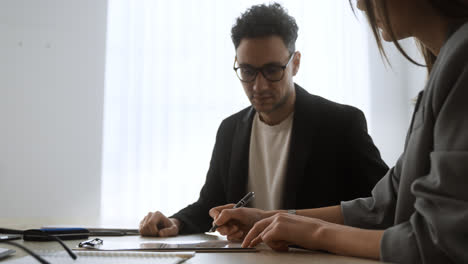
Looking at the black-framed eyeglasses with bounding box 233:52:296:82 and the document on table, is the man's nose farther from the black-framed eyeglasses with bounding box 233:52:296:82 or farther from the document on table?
the document on table

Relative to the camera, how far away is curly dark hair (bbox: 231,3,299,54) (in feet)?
5.67

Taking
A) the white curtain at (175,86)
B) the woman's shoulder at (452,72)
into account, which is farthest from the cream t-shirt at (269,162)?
the white curtain at (175,86)

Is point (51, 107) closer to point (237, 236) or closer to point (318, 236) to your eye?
point (237, 236)

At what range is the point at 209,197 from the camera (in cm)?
184

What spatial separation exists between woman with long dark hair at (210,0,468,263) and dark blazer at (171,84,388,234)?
0.67 meters

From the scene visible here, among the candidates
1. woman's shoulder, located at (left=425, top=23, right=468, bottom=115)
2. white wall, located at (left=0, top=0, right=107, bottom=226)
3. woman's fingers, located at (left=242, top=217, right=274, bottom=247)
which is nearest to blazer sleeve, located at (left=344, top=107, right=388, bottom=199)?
woman's fingers, located at (left=242, top=217, right=274, bottom=247)

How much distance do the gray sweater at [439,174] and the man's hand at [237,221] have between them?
458mm

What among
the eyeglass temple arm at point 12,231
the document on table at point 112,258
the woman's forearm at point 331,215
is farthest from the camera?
the eyeglass temple arm at point 12,231

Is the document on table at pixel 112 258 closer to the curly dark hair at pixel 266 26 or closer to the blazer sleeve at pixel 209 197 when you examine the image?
the blazer sleeve at pixel 209 197

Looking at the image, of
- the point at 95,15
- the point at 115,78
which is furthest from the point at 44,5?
the point at 115,78

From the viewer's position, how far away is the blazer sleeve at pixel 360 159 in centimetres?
156

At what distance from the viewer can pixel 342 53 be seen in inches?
135

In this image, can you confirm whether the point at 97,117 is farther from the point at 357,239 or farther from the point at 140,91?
the point at 357,239

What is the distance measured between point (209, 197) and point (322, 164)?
526mm
